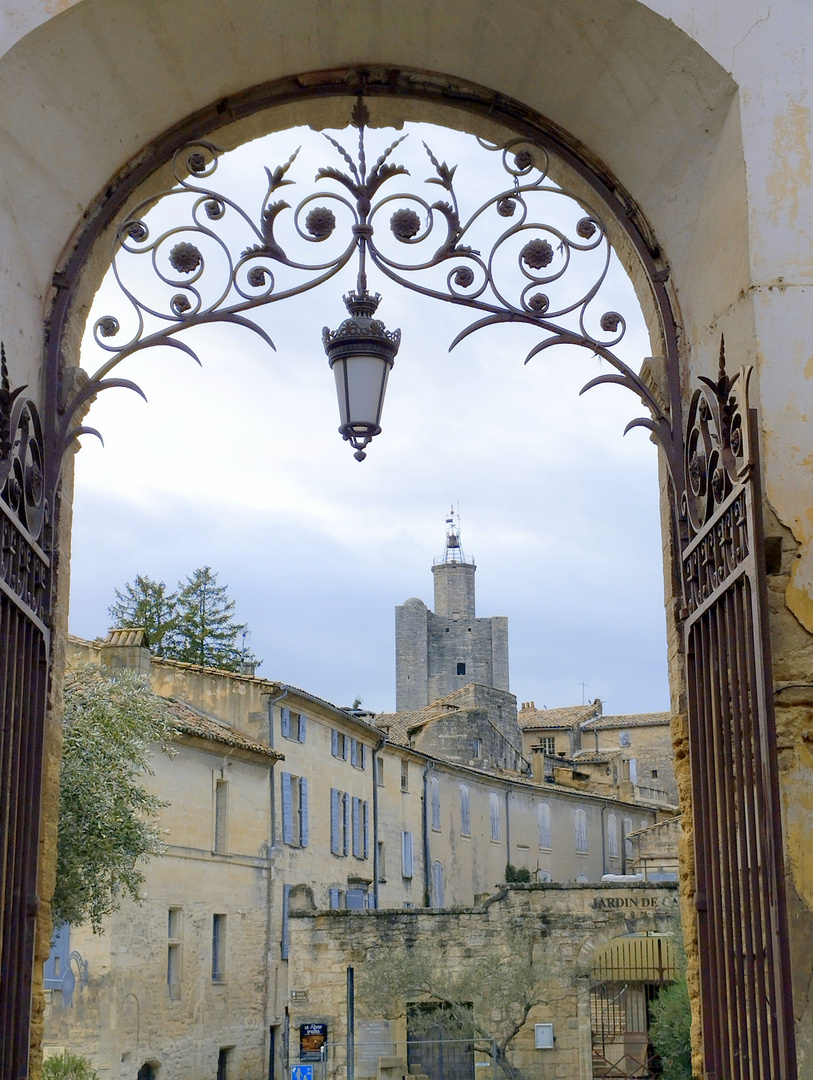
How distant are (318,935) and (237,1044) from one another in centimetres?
229

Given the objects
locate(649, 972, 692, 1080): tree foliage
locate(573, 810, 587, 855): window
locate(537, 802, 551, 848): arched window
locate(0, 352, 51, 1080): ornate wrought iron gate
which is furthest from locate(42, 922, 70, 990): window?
locate(573, 810, 587, 855): window

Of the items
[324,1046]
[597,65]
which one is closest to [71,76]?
[597,65]

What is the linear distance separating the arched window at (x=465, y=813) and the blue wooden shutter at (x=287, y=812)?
11.6 m

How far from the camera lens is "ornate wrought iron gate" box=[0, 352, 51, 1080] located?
366 centimetres

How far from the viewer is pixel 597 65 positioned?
4.33 m

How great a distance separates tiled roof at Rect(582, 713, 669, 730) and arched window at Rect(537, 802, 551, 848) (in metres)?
16.3

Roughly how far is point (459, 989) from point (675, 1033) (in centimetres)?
448

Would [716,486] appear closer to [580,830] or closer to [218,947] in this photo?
[218,947]

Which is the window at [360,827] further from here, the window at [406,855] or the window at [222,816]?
the window at [222,816]

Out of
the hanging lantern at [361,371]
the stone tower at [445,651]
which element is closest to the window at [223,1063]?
the hanging lantern at [361,371]

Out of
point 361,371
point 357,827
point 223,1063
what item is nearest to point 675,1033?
point 223,1063

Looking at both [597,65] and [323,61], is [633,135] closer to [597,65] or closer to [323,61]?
[597,65]

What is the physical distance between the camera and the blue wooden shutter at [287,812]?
25844mm

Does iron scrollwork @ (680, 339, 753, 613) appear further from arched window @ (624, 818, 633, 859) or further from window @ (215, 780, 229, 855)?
arched window @ (624, 818, 633, 859)
